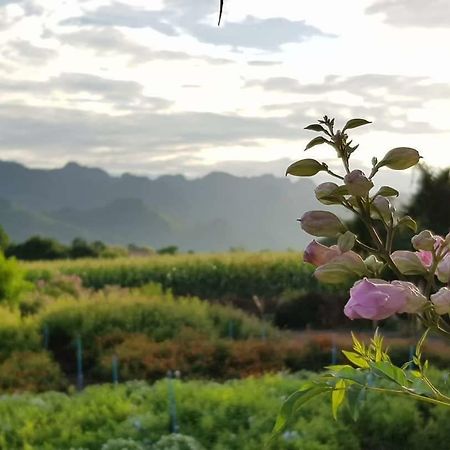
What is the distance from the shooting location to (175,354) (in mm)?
10859

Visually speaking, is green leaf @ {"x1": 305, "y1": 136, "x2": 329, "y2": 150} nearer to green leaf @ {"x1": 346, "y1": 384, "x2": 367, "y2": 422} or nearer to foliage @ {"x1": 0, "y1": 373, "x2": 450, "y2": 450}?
green leaf @ {"x1": 346, "y1": 384, "x2": 367, "y2": 422}

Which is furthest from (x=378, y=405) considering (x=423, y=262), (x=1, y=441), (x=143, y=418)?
(x=423, y=262)

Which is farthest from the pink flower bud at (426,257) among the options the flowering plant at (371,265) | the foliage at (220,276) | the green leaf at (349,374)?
the foliage at (220,276)

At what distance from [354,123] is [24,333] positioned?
12125 millimetres

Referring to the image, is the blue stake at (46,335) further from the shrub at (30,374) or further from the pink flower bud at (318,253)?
the pink flower bud at (318,253)

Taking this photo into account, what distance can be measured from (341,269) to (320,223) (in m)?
0.07

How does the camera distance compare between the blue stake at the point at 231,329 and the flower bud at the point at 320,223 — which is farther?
the blue stake at the point at 231,329

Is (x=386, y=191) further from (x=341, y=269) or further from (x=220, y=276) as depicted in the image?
(x=220, y=276)

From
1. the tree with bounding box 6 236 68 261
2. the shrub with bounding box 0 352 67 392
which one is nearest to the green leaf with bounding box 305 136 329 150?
the shrub with bounding box 0 352 67 392

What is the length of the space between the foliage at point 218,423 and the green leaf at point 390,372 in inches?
190

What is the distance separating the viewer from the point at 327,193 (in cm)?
131

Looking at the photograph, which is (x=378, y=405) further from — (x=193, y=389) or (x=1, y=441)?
(x=1, y=441)

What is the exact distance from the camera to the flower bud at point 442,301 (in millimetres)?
1264

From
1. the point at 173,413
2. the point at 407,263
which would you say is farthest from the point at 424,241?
the point at 173,413
